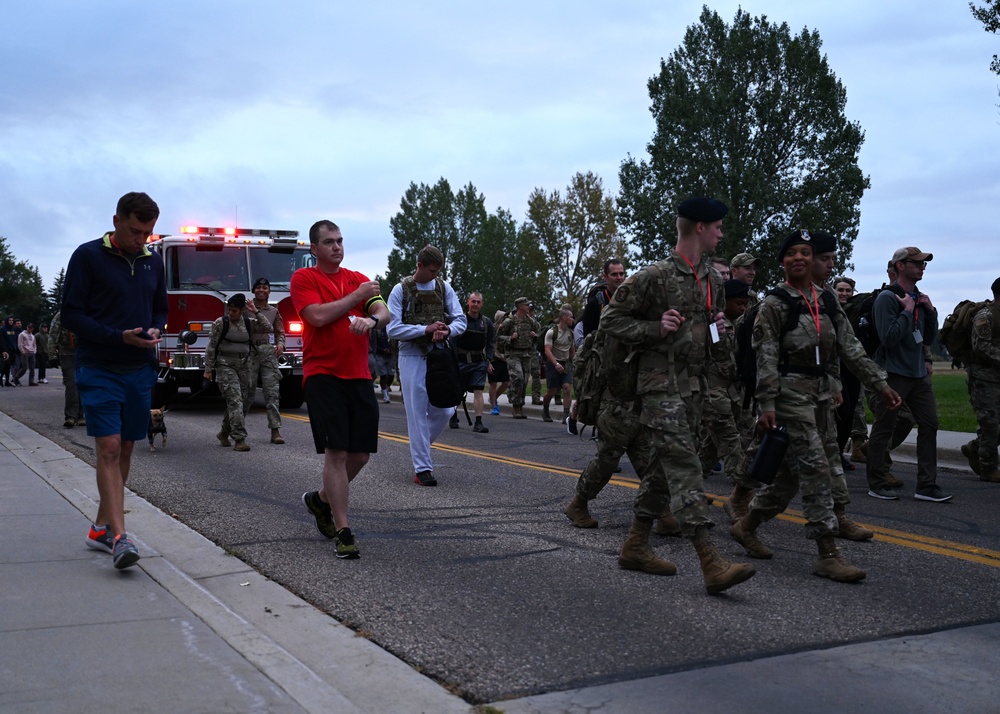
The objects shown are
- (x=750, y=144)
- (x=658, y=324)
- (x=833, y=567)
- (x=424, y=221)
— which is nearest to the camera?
(x=658, y=324)

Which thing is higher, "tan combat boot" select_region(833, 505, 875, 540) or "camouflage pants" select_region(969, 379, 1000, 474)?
"camouflage pants" select_region(969, 379, 1000, 474)

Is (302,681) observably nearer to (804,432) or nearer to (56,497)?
(804,432)

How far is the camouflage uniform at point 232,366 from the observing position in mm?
12367

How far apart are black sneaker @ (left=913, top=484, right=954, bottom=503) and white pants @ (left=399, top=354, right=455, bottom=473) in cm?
404

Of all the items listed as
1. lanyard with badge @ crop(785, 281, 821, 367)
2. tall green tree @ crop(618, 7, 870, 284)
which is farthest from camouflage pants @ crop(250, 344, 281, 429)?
tall green tree @ crop(618, 7, 870, 284)

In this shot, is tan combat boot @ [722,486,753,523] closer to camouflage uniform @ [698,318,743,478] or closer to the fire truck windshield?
camouflage uniform @ [698,318,743,478]

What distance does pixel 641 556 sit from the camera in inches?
228

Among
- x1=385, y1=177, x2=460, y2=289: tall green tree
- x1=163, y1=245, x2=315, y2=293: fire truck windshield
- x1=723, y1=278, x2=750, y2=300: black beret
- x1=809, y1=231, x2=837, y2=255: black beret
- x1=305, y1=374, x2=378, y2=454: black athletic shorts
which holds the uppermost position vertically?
x1=385, y1=177, x2=460, y2=289: tall green tree

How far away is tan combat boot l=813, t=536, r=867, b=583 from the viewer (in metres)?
5.56

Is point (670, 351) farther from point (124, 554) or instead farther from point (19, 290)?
point (19, 290)

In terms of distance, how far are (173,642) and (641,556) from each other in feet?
8.61

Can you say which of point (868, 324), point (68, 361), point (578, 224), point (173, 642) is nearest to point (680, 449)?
point (173, 642)

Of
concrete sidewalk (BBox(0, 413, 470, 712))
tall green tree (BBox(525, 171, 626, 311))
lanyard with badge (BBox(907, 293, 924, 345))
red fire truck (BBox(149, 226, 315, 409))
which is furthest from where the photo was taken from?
tall green tree (BBox(525, 171, 626, 311))

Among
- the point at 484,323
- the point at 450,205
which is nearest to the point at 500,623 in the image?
the point at 484,323
